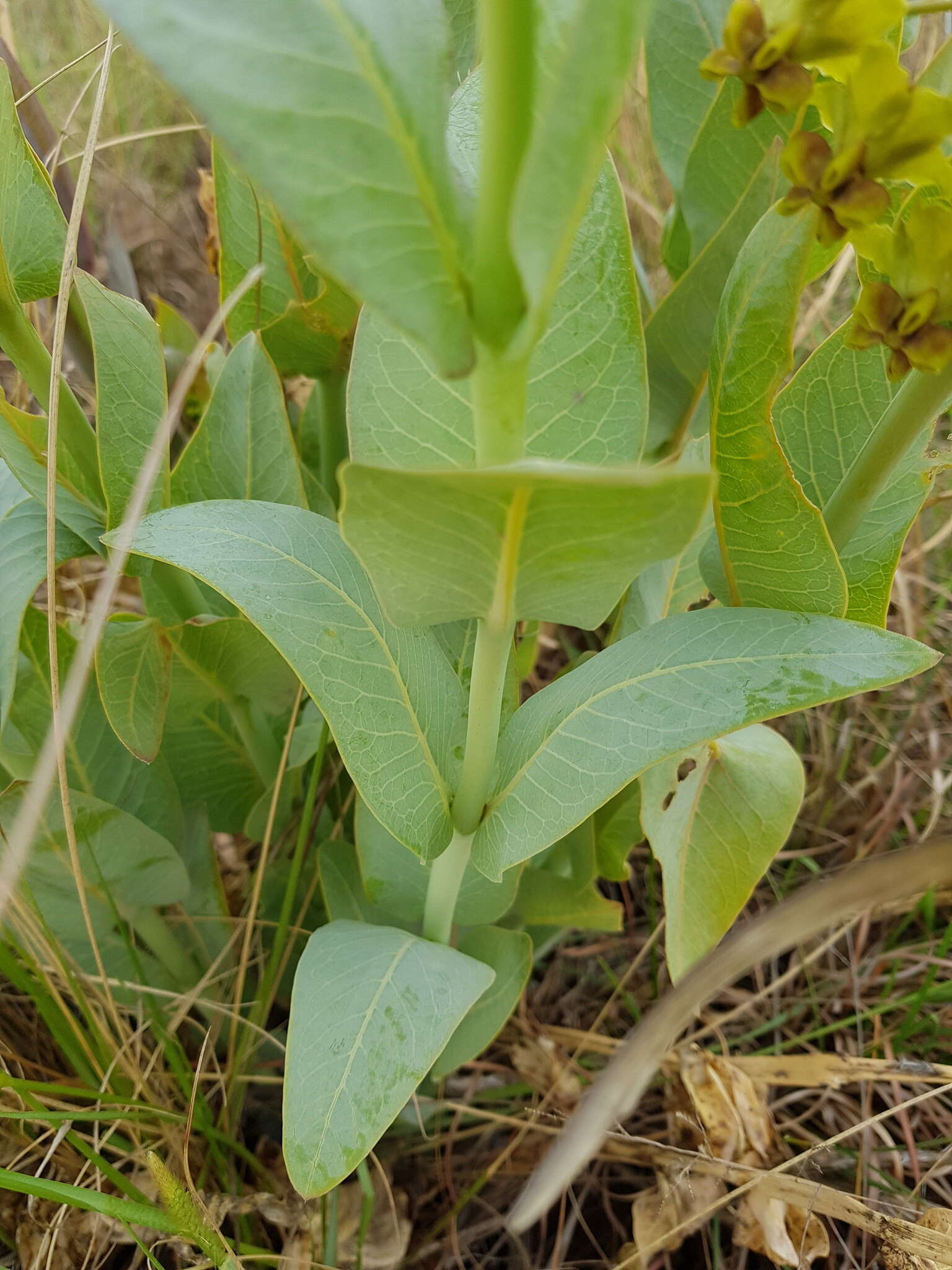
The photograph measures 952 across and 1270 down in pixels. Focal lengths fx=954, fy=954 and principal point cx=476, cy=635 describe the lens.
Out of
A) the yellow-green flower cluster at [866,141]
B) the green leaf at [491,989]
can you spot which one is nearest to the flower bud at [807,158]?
the yellow-green flower cluster at [866,141]

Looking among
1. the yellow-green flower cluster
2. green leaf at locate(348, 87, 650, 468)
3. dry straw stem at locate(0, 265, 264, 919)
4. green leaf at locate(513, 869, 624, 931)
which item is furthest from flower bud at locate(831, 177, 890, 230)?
green leaf at locate(513, 869, 624, 931)

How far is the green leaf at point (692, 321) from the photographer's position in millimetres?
500

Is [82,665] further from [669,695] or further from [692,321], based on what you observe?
[692,321]

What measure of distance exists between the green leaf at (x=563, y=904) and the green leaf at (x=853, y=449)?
28 cm

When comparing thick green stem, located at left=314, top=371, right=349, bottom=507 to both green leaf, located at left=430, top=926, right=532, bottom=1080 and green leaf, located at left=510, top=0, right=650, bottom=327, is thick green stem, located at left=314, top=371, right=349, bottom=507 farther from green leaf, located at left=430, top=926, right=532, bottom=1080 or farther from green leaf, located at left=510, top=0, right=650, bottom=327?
green leaf, located at left=510, top=0, right=650, bottom=327

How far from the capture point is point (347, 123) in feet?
0.83

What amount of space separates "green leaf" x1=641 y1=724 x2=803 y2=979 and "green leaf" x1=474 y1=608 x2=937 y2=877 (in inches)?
3.7

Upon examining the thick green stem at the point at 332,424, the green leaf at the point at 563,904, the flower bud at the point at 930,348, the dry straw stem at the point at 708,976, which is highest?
the flower bud at the point at 930,348

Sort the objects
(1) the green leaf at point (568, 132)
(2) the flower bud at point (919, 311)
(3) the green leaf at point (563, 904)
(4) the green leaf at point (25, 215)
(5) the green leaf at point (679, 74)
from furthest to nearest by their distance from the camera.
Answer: (3) the green leaf at point (563, 904)
(5) the green leaf at point (679, 74)
(4) the green leaf at point (25, 215)
(2) the flower bud at point (919, 311)
(1) the green leaf at point (568, 132)

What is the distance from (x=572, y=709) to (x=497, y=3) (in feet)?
0.86

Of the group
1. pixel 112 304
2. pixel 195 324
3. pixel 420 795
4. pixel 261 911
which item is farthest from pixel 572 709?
pixel 195 324

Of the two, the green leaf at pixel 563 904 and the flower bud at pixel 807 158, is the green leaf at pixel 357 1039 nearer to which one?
the green leaf at pixel 563 904

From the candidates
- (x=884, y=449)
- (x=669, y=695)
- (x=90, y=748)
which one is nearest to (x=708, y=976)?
(x=669, y=695)

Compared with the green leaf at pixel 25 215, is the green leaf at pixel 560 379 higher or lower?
lower
